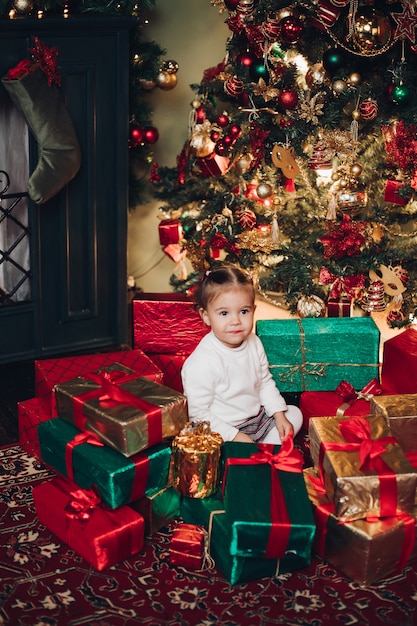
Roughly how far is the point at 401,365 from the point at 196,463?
1096 millimetres

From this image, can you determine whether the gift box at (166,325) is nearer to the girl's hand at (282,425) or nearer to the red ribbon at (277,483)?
the girl's hand at (282,425)

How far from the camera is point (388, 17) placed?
11.6 ft

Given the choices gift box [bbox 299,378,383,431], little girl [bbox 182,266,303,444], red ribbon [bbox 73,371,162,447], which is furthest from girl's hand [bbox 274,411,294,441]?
red ribbon [bbox 73,371,162,447]

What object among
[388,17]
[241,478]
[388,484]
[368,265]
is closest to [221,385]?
[241,478]

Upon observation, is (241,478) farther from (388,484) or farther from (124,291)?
(124,291)

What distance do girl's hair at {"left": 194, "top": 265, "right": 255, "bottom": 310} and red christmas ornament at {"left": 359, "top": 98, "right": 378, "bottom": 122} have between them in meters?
1.31

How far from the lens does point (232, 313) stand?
9.16ft

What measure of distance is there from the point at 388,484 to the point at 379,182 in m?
2.04

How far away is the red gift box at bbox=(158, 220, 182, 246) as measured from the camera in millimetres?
4340

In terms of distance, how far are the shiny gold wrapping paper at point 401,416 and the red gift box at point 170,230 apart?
1.96 meters

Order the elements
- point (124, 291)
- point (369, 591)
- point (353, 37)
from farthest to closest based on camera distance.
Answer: point (124, 291), point (353, 37), point (369, 591)

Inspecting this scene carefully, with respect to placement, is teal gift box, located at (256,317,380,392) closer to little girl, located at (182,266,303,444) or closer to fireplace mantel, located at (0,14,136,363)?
little girl, located at (182,266,303,444)

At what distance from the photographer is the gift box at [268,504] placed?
223 cm

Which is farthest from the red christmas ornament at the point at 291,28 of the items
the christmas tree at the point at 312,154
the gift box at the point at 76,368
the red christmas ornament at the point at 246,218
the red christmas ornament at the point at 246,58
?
the gift box at the point at 76,368
